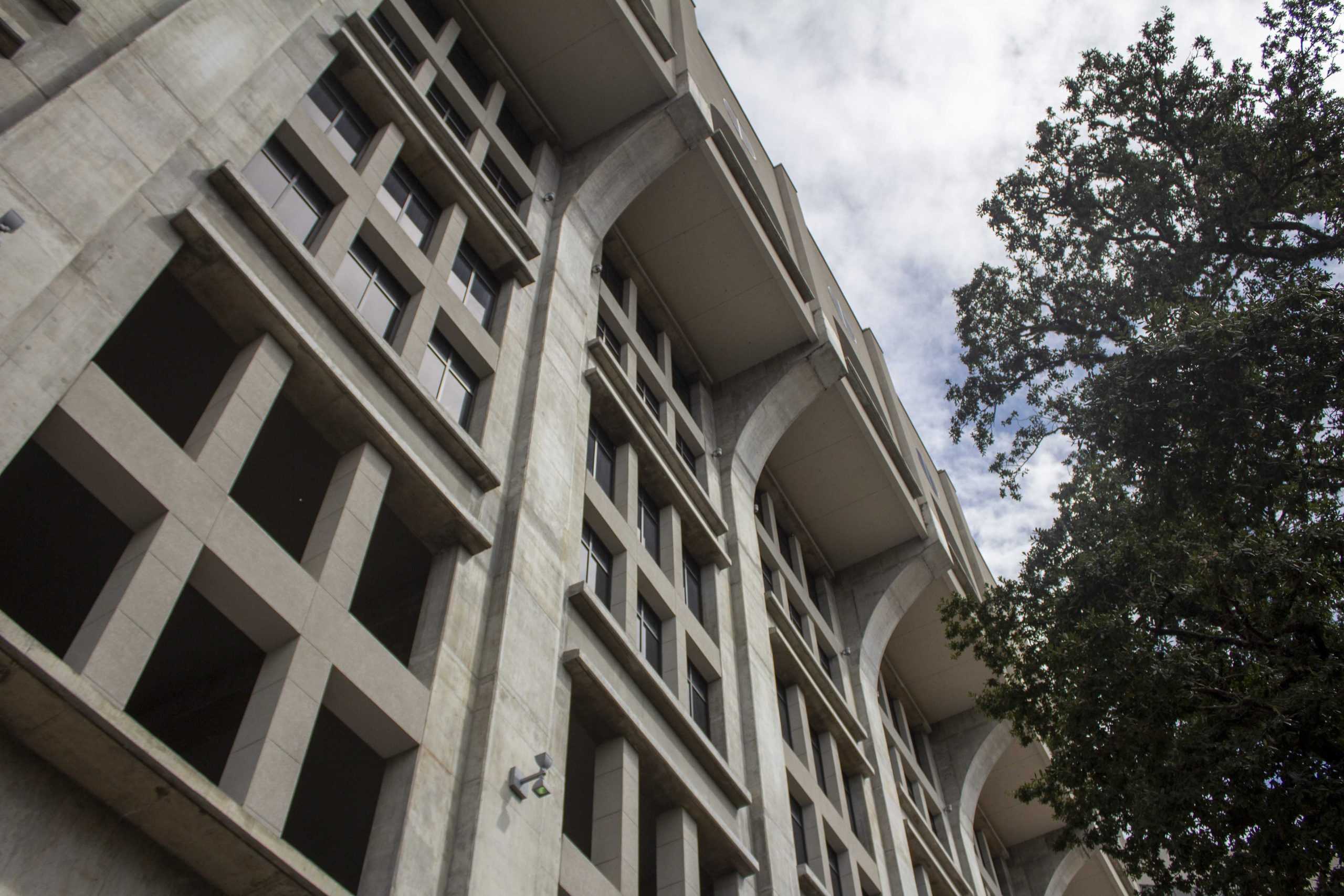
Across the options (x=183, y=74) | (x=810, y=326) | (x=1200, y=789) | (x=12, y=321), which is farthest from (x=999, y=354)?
(x=12, y=321)

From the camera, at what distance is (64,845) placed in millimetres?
8609

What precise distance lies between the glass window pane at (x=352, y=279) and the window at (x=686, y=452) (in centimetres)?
1198

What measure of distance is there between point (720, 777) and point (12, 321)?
13.4m

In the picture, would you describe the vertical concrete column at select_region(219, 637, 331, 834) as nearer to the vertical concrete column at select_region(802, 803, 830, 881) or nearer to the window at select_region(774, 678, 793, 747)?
the vertical concrete column at select_region(802, 803, 830, 881)

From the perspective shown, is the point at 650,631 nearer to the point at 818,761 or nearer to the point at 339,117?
the point at 818,761

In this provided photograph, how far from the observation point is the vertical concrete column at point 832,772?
25.9 m

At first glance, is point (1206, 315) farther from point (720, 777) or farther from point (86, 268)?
point (86, 268)

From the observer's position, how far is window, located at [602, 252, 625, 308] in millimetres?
27156

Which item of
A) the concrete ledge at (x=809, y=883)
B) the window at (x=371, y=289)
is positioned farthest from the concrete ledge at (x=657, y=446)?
the concrete ledge at (x=809, y=883)

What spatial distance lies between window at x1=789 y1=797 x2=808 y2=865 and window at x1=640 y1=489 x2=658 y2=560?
623cm

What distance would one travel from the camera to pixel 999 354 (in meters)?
26.9

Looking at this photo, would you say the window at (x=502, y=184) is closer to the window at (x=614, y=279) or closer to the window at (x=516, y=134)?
the window at (x=516, y=134)

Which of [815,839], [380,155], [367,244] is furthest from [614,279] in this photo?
[815,839]

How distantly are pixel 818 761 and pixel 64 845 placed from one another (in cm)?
2080
